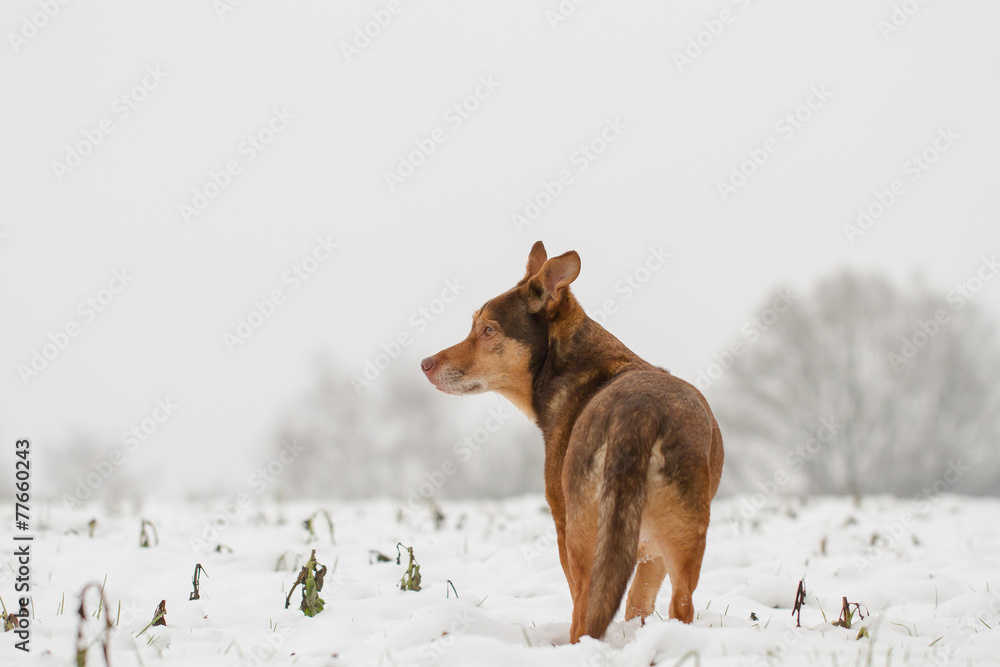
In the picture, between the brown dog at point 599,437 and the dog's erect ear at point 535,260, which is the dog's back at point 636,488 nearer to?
the brown dog at point 599,437

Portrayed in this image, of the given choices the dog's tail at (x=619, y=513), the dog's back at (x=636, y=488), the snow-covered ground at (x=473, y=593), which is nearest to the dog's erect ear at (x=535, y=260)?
the dog's back at (x=636, y=488)

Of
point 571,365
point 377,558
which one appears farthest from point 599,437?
point 377,558

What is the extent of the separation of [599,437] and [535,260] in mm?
2230

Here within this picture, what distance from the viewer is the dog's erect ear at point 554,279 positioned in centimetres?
460

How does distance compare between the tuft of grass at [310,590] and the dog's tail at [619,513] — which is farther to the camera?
the tuft of grass at [310,590]

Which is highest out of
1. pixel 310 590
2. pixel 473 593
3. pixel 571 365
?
pixel 571 365

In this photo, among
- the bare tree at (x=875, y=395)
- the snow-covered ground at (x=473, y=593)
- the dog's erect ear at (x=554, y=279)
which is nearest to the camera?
the snow-covered ground at (x=473, y=593)

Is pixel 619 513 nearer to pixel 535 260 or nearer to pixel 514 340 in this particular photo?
pixel 514 340

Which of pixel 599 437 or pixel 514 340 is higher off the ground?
pixel 514 340

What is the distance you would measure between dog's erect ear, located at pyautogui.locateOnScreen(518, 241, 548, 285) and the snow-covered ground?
88.2 inches

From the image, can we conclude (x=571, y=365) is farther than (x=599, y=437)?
Yes

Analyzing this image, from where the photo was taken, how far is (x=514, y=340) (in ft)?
15.6

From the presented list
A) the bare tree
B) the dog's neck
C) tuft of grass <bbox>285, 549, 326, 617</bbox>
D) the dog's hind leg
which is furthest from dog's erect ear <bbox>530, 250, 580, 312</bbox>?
the bare tree

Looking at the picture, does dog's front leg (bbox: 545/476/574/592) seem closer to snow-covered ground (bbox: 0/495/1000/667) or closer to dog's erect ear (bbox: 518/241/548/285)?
snow-covered ground (bbox: 0/495/1000/667)
